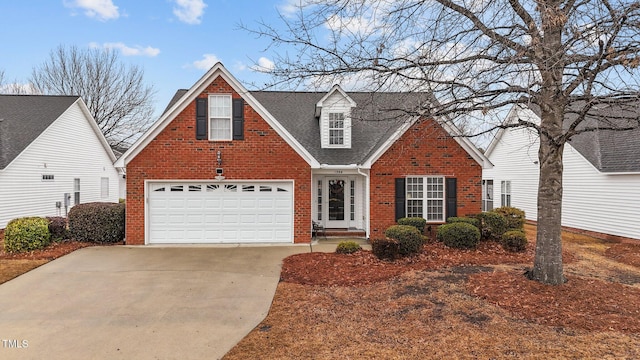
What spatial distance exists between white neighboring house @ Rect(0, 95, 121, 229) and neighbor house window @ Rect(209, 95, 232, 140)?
935 cm

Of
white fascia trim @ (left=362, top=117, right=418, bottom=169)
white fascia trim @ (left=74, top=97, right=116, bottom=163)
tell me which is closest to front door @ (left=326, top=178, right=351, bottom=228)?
white fascia trim @ (left=362, top=117, right=418, bottom=169)

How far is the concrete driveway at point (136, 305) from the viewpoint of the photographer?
15.6 ft

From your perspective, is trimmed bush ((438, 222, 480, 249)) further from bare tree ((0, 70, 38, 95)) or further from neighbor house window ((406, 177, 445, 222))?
bare tree ((0, 70, 38, 95))

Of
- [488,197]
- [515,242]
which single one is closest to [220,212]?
[515,242]

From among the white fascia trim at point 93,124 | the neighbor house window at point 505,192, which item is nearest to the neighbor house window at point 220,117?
the white fascia trim at point 93,124

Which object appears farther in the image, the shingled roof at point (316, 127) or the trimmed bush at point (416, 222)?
the shingled roof at point (316, 127)

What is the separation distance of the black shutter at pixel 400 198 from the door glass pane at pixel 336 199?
7.57 feet

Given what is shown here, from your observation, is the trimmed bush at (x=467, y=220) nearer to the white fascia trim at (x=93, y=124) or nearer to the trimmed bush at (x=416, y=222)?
the trimmed bush at (x=416, y=222)

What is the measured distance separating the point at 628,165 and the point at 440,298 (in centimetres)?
1117

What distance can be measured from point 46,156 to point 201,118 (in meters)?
10.2

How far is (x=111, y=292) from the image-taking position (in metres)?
7.02

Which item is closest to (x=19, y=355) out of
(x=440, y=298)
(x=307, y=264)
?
(x=307, y=264)

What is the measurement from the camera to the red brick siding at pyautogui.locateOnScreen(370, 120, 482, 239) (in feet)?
40.4

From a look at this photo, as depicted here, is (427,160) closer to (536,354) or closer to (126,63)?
(536,354)
